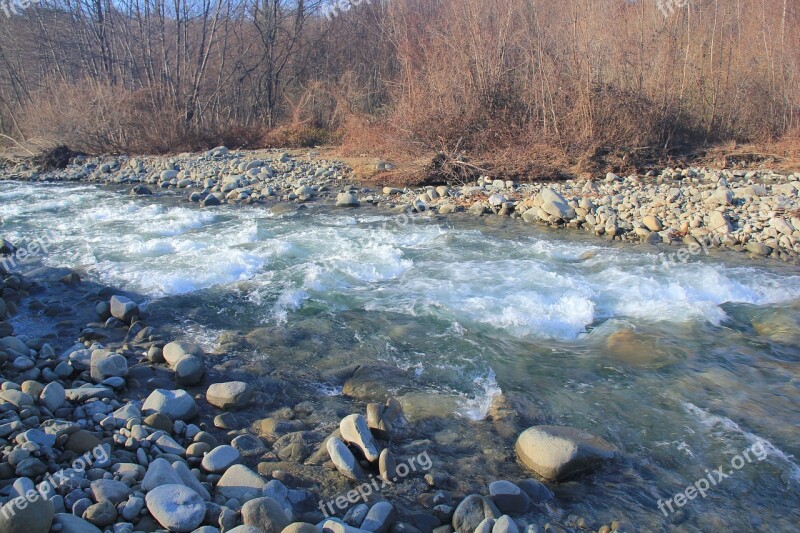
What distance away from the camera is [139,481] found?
3.44m

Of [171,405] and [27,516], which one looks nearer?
[27,516]

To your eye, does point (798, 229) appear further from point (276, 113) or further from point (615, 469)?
point (276, 113)

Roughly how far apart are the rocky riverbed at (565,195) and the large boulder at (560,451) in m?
6.10

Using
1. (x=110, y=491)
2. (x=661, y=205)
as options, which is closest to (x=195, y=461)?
(x=110, y=491)

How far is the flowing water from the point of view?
4215 millimetres
